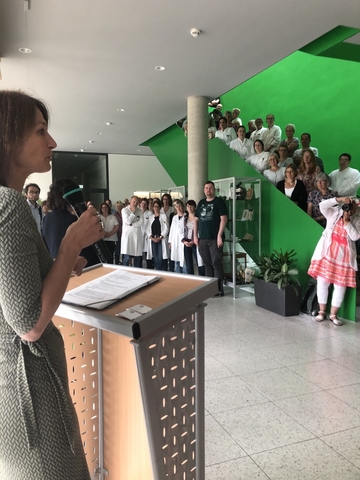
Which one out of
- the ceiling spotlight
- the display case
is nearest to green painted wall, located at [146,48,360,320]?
the display case

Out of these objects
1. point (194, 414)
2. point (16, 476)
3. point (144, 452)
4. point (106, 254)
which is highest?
point (106, 254)

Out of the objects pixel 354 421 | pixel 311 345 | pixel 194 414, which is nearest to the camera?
pixel 194 414

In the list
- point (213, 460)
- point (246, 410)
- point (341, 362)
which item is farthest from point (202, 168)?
point (213, 460)

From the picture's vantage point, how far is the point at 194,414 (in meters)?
1.44

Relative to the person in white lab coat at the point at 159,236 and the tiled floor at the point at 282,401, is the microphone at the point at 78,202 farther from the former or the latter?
the person in white lab coat at the point at 159,236

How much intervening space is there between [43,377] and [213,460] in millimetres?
1573

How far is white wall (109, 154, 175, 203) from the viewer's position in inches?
563

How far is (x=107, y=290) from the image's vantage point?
1239 mm

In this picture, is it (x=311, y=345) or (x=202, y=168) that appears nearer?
(x=311, y=345)

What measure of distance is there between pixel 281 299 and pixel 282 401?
2.33 m

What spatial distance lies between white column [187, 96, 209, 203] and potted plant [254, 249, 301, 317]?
217 cm

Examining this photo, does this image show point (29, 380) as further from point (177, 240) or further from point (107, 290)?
point (177, 240)

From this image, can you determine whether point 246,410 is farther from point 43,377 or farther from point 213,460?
point 43,377

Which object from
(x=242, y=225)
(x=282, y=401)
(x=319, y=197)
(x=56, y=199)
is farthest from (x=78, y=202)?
(x=242, y=225)
